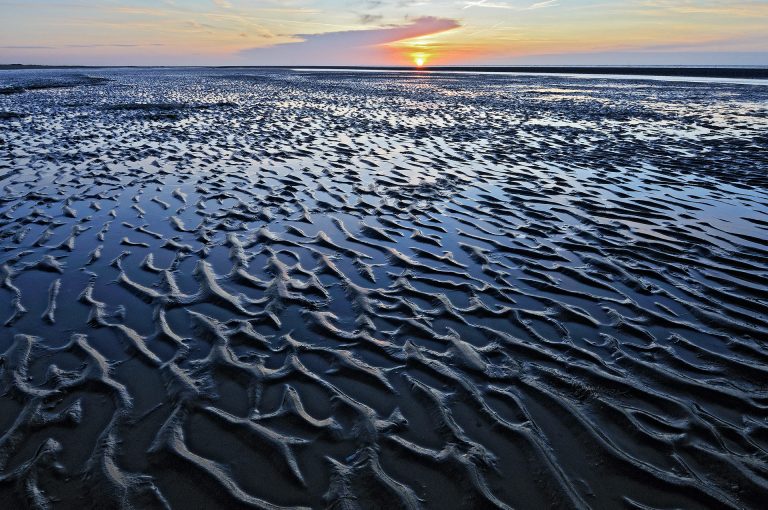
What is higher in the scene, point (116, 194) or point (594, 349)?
point (116, 194)

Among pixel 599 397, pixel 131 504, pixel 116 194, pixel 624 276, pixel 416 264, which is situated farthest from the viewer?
pixel 116 194

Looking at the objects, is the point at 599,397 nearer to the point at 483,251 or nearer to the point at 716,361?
the point at 716,361

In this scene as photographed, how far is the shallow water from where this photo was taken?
3965mm

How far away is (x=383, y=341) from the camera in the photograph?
5.92 m

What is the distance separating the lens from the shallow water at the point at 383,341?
156 inches

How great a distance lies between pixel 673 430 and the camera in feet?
14.7

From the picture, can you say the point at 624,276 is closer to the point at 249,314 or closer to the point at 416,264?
the point at 416,264

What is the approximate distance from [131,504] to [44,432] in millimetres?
1381

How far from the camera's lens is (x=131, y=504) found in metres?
3.67

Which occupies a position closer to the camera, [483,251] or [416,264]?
[416,264]

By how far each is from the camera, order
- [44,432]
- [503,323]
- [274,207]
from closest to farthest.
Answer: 1. [44,432]
2. [503,323]
3. [274,207]

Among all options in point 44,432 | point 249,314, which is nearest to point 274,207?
point 249,314

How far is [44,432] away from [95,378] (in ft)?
2.55

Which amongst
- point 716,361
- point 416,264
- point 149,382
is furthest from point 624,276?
point 149,382
